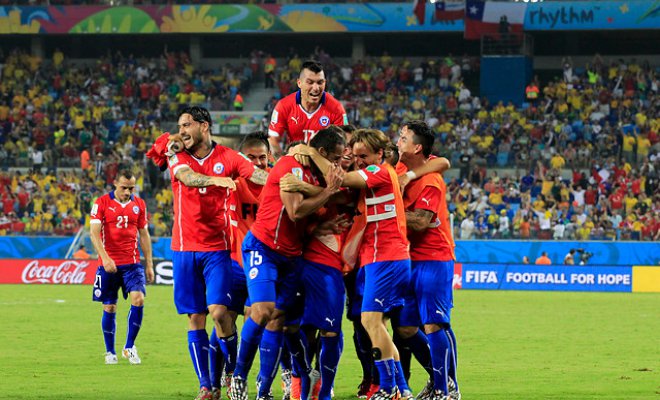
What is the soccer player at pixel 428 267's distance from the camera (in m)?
10.8

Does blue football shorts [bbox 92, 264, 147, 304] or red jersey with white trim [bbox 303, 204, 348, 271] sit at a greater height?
red jersey with white trim [bbox 303, 204, 348, 271]

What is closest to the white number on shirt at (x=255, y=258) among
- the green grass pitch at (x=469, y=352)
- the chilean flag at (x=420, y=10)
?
the green grass pitch at (x=469, y=352)

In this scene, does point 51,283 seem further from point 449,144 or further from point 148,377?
point 148,377

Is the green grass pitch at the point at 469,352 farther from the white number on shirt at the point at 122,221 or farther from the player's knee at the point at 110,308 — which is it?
the white number on shirt at the point at 122,221

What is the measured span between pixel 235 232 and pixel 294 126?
54.6 inches

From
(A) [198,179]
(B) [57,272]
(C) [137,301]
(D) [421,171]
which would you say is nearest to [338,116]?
(D) [421,171]

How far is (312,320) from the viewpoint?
407 inches

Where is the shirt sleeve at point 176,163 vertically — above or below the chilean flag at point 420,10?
below

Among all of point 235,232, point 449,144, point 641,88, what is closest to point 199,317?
point 235,232

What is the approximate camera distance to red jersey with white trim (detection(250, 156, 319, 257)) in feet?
33.8

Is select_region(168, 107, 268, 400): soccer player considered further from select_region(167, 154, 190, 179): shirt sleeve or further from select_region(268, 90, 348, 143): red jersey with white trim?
select_region(268, 90, 348, 143): red jersey with white trim

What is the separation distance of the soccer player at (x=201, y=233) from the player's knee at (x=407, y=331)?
1.74 m

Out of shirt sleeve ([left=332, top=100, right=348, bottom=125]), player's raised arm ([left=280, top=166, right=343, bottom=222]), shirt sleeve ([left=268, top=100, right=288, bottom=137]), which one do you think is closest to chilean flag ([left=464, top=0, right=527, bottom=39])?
shirt sleeve ([left=332, top=100, right=348, bottom=125])

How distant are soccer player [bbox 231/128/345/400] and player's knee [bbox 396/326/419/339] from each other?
1.34 m
